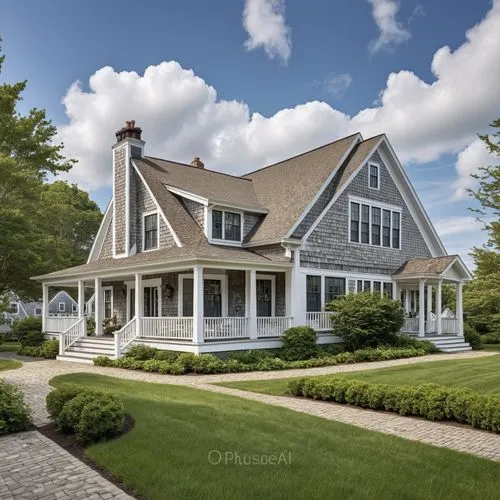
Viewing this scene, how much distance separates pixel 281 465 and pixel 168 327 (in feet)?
38.4

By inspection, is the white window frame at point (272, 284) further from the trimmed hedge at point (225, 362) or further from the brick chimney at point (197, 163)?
the brick chimney at point (197, 163)

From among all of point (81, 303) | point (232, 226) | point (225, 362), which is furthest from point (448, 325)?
point (81, 303)

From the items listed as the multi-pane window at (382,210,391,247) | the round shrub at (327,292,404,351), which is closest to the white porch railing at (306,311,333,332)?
the round shrub at (327,292,404,351)

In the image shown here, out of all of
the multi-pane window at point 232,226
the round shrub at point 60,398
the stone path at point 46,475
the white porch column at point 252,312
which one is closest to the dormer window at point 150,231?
the multi-pane window at point 232,226

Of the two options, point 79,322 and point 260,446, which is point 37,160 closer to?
point 79,322

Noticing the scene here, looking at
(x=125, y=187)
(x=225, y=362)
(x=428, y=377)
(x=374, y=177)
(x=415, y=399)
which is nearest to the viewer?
(x=415, y=399)

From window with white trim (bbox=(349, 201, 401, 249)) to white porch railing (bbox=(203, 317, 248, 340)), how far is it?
734 cm

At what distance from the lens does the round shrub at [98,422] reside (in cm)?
703

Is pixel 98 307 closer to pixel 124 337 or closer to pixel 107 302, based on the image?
pixel 107 302

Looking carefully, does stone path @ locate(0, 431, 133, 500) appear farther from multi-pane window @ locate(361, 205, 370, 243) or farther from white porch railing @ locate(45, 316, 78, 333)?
multi-pane window @ locate(361, 205, 370, 243)

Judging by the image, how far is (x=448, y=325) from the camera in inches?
959

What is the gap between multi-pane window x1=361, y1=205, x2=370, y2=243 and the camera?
22.6m

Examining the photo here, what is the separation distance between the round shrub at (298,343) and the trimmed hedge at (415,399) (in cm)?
658

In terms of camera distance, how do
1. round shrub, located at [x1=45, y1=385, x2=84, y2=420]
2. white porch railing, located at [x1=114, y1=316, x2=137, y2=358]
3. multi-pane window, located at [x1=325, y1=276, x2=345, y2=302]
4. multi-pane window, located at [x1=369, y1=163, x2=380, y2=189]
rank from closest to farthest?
round shrub, located at [x1=45, y1=385, x2=84, y2=420], white porch railing, located at [x1=114, y1=316, x2=137, y2=358], multi-pane window, located at [x1=325, y1=276, x2=345, y2=302], multi-pane window, located at [x1=369, y1=163, x2=380, y2=189]
